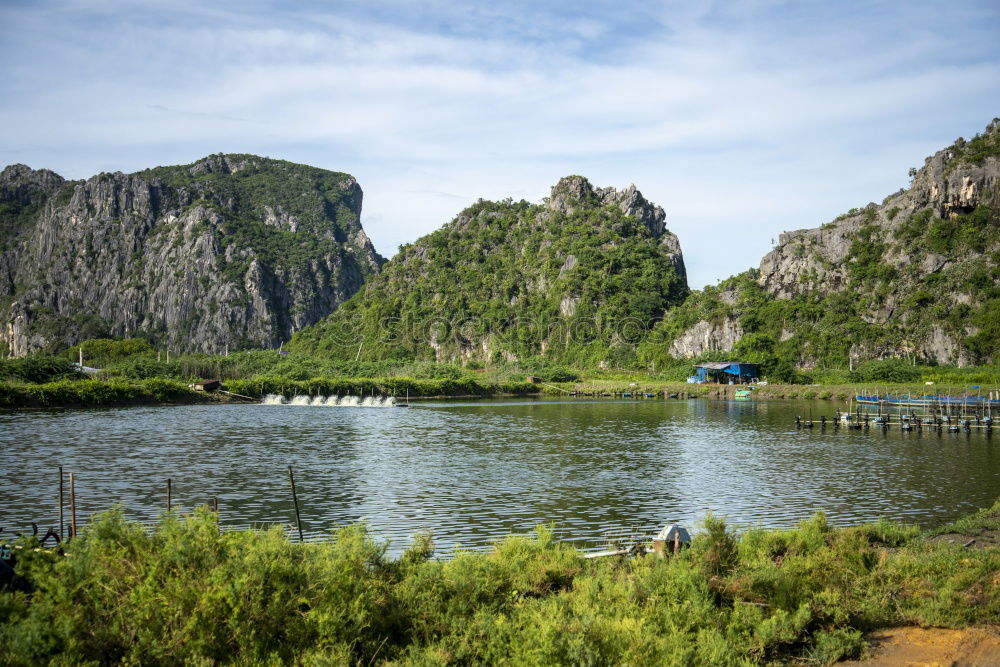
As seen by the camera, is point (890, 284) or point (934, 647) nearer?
point (934, 647)

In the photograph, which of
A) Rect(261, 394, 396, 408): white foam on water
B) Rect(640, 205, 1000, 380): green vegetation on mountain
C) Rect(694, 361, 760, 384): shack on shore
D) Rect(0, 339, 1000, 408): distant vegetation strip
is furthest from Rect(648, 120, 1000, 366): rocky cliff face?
Rect(261, 394, 396, 408): white foam on water

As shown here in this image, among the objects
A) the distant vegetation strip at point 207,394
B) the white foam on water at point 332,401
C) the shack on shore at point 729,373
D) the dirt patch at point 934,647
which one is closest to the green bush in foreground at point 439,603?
the dirt patch at point 934,647

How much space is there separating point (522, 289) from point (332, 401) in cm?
6907

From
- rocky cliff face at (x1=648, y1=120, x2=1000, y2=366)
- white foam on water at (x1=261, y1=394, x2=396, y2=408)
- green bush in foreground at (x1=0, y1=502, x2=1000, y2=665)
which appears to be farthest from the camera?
rocky cliff face at (x1=648, y1=120, x2=1000, y2=366)

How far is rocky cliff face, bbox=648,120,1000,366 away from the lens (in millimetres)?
96438

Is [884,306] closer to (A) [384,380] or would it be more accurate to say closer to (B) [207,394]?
(A) [384,380]

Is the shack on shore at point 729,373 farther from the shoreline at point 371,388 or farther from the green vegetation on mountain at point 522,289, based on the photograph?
the green vegetation on mountain at point 522,289

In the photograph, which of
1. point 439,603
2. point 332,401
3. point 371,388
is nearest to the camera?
point 439,603

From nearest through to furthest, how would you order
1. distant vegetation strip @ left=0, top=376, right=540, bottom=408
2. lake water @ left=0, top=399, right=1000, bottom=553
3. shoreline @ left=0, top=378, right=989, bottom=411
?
lake water @ left=0, top=399, right=1000, bottom=553 → distant vegetation strip @ left=0, top=376, right=540, bottom=408 → shoreline @ left=0, top=378, right=989, bottom=411

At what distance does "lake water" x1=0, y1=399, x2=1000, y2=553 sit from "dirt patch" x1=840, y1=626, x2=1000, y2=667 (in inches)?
318

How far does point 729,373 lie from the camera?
96688 millimetres

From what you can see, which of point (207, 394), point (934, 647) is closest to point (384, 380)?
point (207, 394)

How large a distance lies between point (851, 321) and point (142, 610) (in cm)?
10933

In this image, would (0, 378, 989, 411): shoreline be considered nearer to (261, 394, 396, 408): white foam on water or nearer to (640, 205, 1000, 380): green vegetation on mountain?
(261, 394, 396, 408): white foam on water
